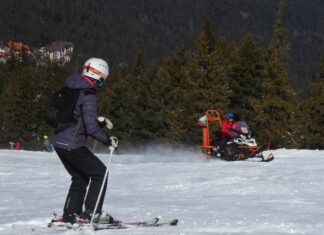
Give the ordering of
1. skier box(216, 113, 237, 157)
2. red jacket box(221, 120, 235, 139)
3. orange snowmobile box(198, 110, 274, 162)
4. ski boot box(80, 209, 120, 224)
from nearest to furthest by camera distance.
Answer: ski boot box(80, 209, 120, 224) → orange snowmobile box(198, 110, 274, 162) → skier box(216, 113, 237, 157) → red jacket box(221, 120, 235, 139)

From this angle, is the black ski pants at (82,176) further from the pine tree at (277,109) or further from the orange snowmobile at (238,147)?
the pine tree at (277,109)

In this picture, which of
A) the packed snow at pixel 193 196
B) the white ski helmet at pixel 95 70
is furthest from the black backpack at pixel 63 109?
the packed snow at pixel 193 196

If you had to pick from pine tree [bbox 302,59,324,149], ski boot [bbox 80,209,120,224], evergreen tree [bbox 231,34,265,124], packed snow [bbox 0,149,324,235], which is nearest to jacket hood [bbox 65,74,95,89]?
ski boot [bbox 80,209,120,224]

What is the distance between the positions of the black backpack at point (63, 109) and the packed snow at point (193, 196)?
3.90ft

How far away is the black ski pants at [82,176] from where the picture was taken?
6.94 m

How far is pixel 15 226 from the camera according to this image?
23.5ft

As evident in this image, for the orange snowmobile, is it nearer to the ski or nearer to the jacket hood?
the ski

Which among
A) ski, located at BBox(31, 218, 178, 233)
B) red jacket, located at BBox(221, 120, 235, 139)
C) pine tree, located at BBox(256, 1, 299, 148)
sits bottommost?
pine tree, located at BBox(256, 1, 299, 148)

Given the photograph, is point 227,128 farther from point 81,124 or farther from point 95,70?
point 81,124

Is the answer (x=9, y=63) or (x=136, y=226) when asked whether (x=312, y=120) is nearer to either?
(x=136, y=226)

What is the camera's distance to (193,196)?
10211 millimetres

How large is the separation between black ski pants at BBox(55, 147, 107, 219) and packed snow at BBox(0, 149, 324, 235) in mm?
439

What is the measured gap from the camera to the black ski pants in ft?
22.8

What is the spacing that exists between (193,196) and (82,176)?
3.43 meters
